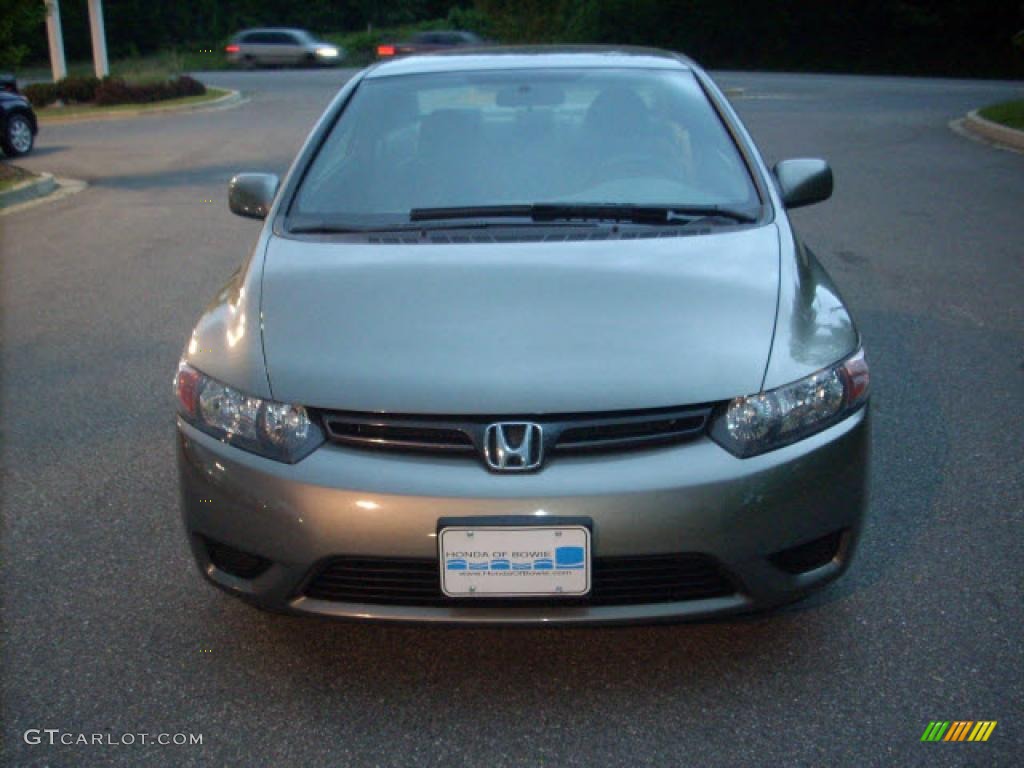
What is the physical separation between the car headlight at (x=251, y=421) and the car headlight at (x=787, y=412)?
0.97 m

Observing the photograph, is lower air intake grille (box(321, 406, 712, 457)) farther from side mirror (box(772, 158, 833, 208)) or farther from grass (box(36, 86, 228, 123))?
grass (box(36, 86, 228, 123))

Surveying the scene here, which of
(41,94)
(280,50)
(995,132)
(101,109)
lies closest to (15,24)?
(101,109)

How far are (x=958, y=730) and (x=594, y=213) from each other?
1837 millimetres

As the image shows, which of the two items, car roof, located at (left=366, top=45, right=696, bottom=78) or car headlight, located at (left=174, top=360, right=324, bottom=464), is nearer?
car headlight, located at (left=174, top=360, right=324, bottom=464)

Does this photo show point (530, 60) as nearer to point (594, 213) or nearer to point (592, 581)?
point (594, 213)

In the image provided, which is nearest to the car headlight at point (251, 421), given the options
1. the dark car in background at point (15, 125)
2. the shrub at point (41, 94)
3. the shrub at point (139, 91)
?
the dark car in background at point (15, 125)

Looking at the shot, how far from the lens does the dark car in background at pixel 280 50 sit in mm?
45719

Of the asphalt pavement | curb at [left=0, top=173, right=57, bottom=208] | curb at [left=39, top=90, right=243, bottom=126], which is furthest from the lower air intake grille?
curb at [left=39, top=90, right=243, bottom=126]

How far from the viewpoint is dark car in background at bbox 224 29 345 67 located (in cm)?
4572

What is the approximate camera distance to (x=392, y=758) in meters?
2.70

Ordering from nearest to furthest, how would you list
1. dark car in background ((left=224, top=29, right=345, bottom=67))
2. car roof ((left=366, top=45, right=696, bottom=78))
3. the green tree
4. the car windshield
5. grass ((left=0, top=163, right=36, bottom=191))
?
the car windshield
car roof ((left=366, top=45, right=696, bottom=78))
grass ((left=0, top=163, right=36, bottom=191))
the green tree
dark car in background ((left=224, top=29, right=345, bottom=67))

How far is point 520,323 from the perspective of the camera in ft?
9.86

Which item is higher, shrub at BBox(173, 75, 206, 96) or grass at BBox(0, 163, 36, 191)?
grass at BBox(0, 163, 36, 191)

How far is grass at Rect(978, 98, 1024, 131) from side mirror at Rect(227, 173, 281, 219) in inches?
573
